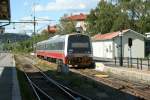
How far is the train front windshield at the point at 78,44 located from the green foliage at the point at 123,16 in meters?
45.7

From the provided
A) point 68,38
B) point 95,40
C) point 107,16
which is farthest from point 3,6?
point 107,16

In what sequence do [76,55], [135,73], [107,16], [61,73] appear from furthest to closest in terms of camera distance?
1. [107,16]
2. [76,55]
3. [61,73]
4. [135,73]

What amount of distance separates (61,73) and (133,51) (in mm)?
37441

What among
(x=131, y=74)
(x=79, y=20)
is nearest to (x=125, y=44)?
(x=131, y=74)

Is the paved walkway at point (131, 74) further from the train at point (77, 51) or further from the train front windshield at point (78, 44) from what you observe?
the train front windshield at point (78, 44)

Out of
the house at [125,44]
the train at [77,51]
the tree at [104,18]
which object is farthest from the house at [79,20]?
the train at [77,51]

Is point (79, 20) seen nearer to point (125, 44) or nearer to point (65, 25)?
point (65, 25)

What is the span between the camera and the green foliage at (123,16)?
9181 centimetres

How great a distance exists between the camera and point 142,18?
92.3 metres

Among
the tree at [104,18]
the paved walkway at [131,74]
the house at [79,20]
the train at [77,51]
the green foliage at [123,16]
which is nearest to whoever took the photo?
the paved walkway at [131,74]

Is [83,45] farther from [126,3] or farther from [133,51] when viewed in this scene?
[126,3]

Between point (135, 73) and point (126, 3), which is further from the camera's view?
point (126, 3)

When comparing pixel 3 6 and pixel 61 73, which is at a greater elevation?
pixel 3 6

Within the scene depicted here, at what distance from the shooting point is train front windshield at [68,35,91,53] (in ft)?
140
